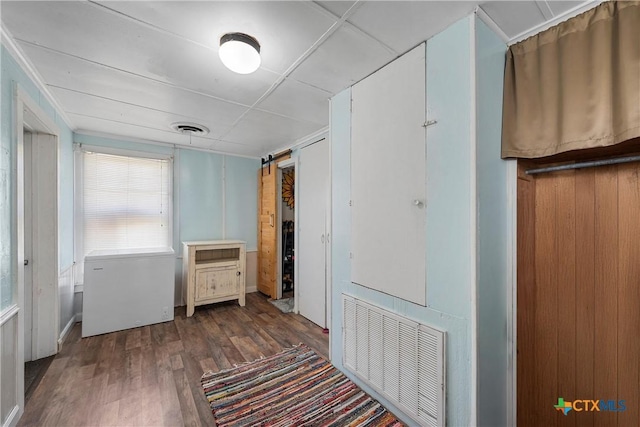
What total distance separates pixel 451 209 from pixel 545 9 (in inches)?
44.1

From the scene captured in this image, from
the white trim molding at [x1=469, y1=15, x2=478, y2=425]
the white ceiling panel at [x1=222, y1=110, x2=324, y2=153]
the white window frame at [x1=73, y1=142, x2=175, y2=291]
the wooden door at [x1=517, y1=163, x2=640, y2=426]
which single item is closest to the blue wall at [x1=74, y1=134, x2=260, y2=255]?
the white window frame at [x1=73, y1=142, x2=175, y2=291]

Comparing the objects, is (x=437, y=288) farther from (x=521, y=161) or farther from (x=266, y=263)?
(x=266, y=263)

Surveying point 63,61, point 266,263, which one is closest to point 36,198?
point 63,61

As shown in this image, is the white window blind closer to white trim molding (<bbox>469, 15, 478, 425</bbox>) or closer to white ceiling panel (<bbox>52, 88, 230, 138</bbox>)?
white ceiling panel (<bbox>52, 88, 230, 138</bbox>)

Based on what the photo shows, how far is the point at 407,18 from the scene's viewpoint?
1390 mm

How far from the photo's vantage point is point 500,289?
1.48 m

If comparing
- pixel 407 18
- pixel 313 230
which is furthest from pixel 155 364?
pixel 407 18

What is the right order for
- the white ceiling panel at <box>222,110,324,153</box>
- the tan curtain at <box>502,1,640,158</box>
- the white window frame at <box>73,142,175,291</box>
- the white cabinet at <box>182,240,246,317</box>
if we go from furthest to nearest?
1. the white cabinet at <box>182,240,246,317</box>
2. the white window frame at <box>73,142,175,291</box>
3. the white ceiling panel at <box>222,110,324,153</box>
4. the tan curtain at <box>502,1,640,158</box>

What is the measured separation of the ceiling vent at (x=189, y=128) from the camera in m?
2.99

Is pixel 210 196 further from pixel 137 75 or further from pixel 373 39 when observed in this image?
pixel 373 39

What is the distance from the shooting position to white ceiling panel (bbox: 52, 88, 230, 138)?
2326mm

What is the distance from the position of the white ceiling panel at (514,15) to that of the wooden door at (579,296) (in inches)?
33.7

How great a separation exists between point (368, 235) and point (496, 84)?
4.02 ft

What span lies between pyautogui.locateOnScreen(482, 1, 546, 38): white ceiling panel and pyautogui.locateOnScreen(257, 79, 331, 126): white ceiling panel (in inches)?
49.0
